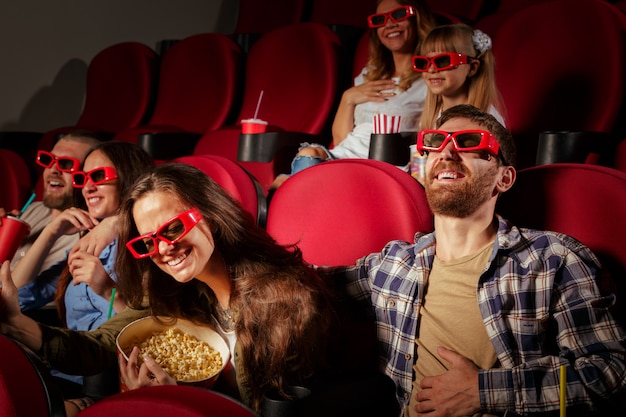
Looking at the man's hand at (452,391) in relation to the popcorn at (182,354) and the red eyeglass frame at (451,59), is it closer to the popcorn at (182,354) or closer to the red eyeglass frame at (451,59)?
the popcorn at (182,354)

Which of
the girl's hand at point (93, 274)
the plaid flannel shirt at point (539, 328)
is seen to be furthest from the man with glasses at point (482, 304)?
the girl's hand at point (93, 274)

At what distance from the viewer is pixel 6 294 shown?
1.66 ft

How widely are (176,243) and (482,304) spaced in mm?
210

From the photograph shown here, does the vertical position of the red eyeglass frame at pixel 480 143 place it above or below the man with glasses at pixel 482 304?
above

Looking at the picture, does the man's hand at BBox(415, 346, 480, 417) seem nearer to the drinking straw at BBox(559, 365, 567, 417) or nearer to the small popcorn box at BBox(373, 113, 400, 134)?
the drinking straw at BBox(559, 365, 567, 417)

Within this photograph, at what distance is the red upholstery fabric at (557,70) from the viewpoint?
703 millimetres

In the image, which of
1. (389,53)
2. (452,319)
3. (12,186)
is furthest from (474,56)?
(12,186)

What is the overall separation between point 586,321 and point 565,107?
14.9 inches

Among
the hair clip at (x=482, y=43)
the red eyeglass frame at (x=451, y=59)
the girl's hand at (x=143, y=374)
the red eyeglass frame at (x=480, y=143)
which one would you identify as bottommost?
the girl's hand at (x=143, y=374)

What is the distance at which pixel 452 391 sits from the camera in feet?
1.45

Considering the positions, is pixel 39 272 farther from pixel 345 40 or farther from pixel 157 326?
pixel 345 40

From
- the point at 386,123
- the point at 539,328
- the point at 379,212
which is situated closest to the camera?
the point at 539,328

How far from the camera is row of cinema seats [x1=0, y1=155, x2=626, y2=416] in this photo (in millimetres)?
446

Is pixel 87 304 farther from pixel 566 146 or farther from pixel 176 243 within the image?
pixel 566 146
